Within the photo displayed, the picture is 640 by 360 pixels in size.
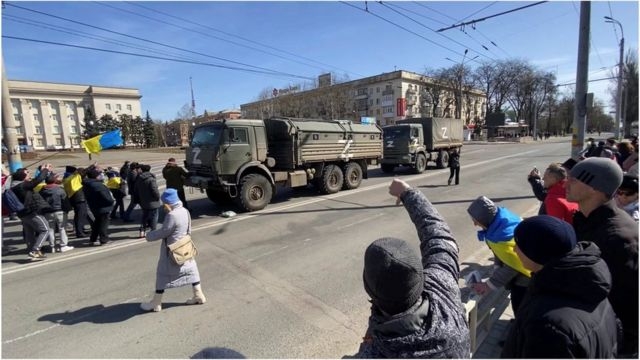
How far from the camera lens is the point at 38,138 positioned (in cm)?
8700

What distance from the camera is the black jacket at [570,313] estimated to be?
4.32 ft

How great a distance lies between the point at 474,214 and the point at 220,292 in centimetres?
344

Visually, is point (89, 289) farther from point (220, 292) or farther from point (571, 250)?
point (571, 250)

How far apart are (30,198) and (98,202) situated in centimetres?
107

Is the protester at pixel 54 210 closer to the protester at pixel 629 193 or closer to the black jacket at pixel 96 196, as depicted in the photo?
the black jacket at pixel 96 196

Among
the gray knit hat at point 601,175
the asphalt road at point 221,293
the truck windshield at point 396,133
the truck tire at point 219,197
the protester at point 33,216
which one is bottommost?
the asphalt road at point 221,293

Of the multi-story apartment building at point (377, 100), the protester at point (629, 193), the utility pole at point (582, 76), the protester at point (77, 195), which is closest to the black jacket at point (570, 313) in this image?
the protester at point (629, 193)

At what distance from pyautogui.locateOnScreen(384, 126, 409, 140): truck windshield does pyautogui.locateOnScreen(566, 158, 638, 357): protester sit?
1485 cm

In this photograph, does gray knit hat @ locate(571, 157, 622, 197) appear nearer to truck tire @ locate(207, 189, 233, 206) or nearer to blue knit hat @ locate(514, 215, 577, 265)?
blue knit hat @ locate(514, 215, 577, 265)

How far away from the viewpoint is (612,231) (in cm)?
214

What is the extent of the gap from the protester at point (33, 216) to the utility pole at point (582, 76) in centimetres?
1356

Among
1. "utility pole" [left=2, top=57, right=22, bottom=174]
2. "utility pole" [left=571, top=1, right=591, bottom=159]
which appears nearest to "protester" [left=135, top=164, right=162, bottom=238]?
"utility pole" [left=2, top=57, right=22, bottom=174]

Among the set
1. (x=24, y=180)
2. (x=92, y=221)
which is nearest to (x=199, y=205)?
(x=92, y=221)

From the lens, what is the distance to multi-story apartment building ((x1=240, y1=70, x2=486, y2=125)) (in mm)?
61031
